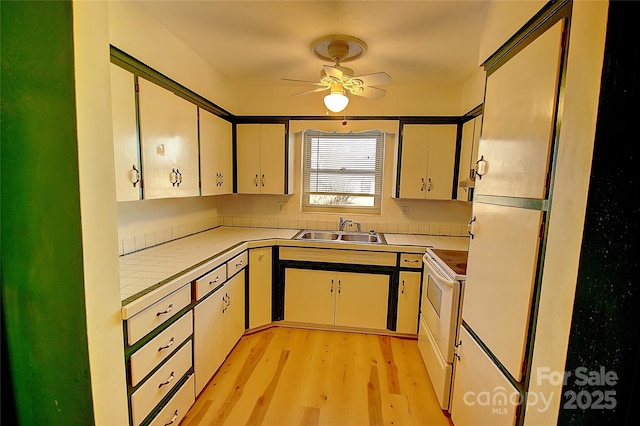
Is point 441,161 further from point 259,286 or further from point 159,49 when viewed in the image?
point 159,49

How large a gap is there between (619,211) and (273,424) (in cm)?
188

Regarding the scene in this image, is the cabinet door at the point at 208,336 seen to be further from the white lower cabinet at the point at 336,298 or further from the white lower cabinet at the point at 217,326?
the white lower cabinet at the point at 336,298

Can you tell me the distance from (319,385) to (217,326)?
2.76 feet

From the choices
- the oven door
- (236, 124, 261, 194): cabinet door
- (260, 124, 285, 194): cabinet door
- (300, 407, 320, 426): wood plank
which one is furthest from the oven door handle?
(236, 124, 261, 194): cabinet door

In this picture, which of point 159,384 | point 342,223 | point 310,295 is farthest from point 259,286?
point 159,384

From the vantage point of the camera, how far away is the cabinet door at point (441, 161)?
108 inches

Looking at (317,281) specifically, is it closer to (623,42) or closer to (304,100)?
(304,100)

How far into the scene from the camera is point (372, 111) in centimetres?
296

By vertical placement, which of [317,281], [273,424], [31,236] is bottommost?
[273,424]

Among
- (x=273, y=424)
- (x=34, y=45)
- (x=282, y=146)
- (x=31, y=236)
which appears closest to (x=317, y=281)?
(x=273, y=424)

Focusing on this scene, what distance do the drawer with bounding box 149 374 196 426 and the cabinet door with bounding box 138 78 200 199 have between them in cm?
115

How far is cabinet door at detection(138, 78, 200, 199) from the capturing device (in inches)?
66.4

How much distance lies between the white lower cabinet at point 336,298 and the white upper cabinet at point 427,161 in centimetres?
97

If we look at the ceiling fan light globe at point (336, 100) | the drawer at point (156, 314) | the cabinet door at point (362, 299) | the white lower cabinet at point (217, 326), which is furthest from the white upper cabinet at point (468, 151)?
the drawer at point (156, 314)
